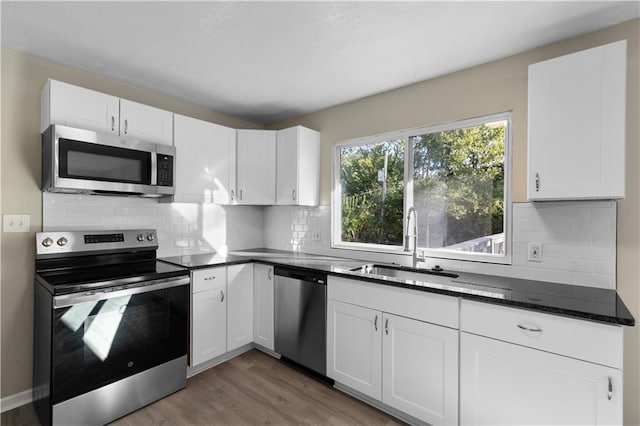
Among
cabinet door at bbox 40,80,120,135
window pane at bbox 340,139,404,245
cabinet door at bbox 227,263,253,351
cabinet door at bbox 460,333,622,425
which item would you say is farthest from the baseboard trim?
cabinet door at bbox 460,333,622,425

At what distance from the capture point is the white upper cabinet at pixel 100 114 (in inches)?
83.7

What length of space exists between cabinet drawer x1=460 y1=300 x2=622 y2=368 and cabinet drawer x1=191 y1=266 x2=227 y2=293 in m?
1.91

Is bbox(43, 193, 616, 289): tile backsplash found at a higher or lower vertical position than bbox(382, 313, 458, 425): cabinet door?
higher

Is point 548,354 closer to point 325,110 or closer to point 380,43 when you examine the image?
point 380,43

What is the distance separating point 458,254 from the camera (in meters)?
2.45

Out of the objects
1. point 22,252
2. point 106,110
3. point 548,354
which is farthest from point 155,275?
point 548,354

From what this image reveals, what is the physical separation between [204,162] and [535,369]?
286 cm

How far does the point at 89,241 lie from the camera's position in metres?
2.35

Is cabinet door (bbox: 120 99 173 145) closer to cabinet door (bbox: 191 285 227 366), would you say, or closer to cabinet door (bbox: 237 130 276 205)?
cabinet door (bbox: 237 130 276 205)

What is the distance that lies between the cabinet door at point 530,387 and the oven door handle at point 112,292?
1958 millimetres

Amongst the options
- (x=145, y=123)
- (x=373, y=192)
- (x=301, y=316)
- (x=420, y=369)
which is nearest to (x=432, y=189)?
(x=373, y=192)

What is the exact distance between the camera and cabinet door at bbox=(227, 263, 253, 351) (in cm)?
282

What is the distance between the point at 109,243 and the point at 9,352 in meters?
0.91

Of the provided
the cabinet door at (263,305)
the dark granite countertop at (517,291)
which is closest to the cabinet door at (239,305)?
the cabinet door at (263,305)
